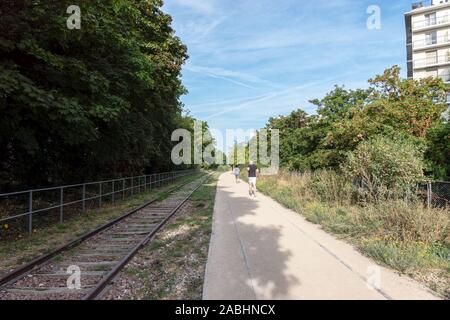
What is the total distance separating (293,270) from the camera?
5680 millimetres

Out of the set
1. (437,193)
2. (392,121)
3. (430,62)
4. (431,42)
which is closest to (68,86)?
(437,193)

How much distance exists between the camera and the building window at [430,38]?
59.1 m

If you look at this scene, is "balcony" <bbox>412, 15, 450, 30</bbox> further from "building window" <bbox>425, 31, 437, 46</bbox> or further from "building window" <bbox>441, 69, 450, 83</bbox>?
"building window" <bbox>441, 69, 450, 83</bbox>

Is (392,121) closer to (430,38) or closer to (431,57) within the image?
(431,57)

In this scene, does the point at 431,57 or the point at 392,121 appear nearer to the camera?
the point at 392,121

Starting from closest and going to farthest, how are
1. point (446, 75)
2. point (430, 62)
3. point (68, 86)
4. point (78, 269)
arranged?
1. point (78, 269)
2. point (68, 86)
3. point (446, 75)
4. point (430, 62)

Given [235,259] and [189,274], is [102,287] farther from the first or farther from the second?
[235,259]

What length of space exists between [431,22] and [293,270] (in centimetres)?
6926

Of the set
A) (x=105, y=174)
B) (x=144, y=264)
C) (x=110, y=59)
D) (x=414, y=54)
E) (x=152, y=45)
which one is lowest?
(x=144, y=264)

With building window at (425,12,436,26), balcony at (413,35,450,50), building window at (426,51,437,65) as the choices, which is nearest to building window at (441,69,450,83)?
building window at (426,51,437,65)

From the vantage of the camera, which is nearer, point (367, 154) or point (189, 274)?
point (189, 274)

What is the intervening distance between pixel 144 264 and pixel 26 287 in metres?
1.99

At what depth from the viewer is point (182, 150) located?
1880 inches
